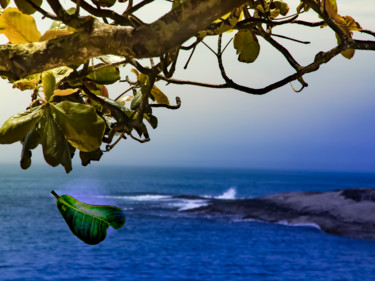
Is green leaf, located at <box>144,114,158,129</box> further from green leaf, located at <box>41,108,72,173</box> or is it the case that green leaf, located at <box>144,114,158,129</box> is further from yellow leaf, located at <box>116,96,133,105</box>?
green leaf, located at <box>41,108,72,173</box>

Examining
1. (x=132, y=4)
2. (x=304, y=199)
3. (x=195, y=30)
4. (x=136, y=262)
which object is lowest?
(x=136, y=262)

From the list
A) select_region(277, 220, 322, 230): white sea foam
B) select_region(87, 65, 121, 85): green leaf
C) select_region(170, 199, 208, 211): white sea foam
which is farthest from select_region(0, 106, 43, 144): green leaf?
select_region(170, 199, 208, 211): white sea foam

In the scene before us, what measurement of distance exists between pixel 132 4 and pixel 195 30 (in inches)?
13.1

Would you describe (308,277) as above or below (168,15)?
below

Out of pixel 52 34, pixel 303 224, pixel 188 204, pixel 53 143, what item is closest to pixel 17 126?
pixel 53 143

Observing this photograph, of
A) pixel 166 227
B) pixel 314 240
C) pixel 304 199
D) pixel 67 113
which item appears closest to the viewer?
pixel 67 113

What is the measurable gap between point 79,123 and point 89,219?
166 millimetres

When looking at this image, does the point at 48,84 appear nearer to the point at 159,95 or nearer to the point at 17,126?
the point at 17,126

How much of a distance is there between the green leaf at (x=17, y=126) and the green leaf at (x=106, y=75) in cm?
36

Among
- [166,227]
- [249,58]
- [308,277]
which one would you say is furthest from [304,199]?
[249,58]

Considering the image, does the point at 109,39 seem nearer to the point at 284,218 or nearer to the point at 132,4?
the point at 132,4

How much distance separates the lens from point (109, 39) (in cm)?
78

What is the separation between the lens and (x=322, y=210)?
23.9 m

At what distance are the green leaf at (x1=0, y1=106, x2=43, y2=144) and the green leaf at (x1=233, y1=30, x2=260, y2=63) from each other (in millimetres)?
606
